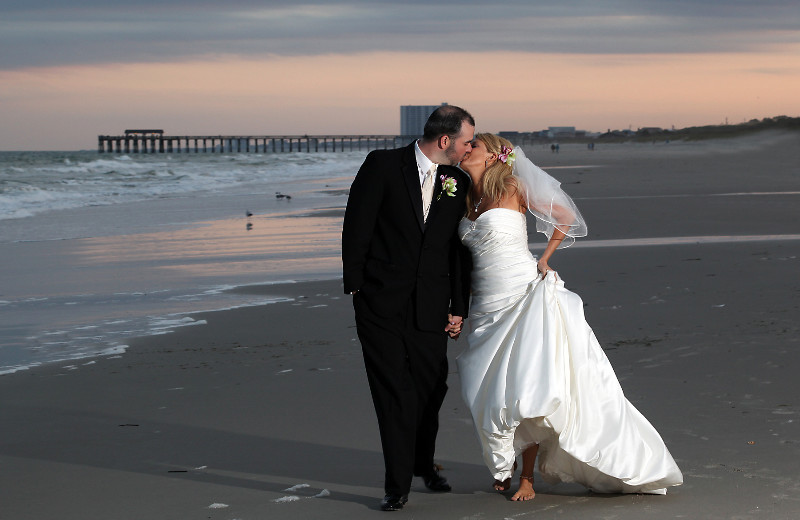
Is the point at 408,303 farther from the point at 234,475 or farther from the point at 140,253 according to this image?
the point at 140,253

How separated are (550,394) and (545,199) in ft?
2.96

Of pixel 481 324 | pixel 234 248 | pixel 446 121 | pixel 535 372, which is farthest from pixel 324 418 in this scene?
pixel 234 248

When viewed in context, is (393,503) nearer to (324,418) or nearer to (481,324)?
(481,324)

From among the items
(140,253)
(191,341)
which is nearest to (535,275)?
(191,341)

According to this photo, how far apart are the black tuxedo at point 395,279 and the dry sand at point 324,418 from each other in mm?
450

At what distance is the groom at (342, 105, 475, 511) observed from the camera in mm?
4195

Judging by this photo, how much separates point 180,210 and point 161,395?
55.4ft

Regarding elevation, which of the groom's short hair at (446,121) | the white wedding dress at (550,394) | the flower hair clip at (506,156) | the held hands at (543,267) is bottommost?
the white wedding dress at (550,394)

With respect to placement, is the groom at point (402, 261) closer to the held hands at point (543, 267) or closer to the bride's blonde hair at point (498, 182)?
the bride's blonde hair at point (498, 182)

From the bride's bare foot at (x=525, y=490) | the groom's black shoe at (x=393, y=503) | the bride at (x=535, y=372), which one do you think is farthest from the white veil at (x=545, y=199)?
the groom's black shoe at (x=393, y=503)

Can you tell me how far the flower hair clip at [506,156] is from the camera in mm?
4371

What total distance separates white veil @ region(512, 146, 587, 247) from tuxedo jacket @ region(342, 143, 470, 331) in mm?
346

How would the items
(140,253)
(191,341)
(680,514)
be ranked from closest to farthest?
1. (680,514)
2. (191,341)
3. (140,253)

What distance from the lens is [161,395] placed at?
5.97 metres
